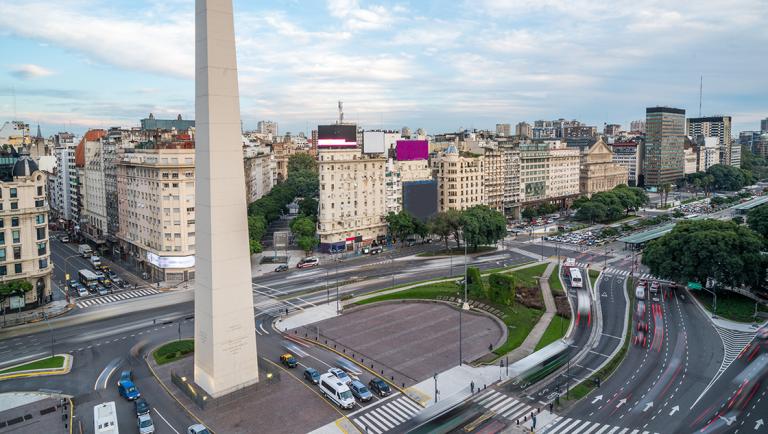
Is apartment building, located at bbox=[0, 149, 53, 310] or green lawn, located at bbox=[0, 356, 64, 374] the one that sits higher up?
apartment building, located at bbox=[0, 149, 53, 310]

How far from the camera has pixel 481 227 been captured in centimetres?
10319

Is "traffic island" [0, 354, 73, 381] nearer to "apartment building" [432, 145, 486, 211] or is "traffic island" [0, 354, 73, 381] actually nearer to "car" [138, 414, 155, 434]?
"car" [138, 414, 155, 434]

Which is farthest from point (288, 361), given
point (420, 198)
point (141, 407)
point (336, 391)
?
point (420, 198)

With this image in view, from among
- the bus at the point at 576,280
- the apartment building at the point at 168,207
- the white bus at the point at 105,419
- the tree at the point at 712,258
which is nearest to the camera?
the white bus at the point at 105,419

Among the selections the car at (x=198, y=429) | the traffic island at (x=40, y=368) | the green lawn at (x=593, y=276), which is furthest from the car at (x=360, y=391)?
the green lawn at (x=593, y=276)

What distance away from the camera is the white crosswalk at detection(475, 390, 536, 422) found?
4088cm

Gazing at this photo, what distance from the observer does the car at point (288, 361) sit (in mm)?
49531

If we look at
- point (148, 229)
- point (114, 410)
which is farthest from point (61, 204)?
point (114, 410)

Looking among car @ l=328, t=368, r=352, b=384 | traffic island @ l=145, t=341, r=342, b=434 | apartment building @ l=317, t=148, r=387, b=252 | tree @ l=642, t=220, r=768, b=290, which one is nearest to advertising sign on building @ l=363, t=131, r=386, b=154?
apartment building @ l=317, t=148, r=387, b=252

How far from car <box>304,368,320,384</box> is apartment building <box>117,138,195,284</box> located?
146ft

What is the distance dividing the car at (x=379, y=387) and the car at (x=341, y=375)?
1924 mm

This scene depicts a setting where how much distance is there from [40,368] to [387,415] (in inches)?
1352

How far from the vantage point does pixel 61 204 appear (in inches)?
5610

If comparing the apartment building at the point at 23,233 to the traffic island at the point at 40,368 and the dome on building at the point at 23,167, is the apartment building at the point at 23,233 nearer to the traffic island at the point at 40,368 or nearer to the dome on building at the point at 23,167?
the dome on building at the point at 23,167
